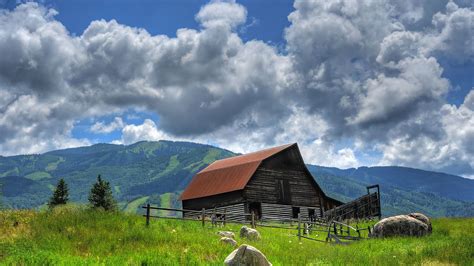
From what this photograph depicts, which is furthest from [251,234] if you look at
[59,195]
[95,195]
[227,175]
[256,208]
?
[95,195]

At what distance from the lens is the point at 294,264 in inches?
680

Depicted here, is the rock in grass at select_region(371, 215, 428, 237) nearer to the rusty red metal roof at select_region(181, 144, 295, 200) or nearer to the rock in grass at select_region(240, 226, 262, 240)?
the rock in grass at select_region(240, 226, 262, 240)

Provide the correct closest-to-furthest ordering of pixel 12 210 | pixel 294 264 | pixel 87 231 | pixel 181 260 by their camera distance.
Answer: pixel 181 260
pixel 294 264
pixel 87 231
pixel 12 210

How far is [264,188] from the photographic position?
5447 cm

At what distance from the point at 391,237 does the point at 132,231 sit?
1506cm

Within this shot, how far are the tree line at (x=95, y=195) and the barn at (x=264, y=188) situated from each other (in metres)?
10.5

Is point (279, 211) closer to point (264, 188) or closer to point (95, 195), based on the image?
point (264, 188)

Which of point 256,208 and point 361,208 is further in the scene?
point 256,208

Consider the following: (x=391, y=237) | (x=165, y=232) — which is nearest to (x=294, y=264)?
(x=165, y=232)

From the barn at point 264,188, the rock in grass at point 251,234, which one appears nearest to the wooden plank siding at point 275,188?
the barn at point 264,188

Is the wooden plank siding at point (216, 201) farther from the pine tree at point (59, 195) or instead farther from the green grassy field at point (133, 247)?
the green grassy field at point (133, 247)

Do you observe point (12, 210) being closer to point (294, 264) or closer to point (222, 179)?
point (294, 264)

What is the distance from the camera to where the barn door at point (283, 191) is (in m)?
55.4

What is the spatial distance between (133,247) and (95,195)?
1838 inches
